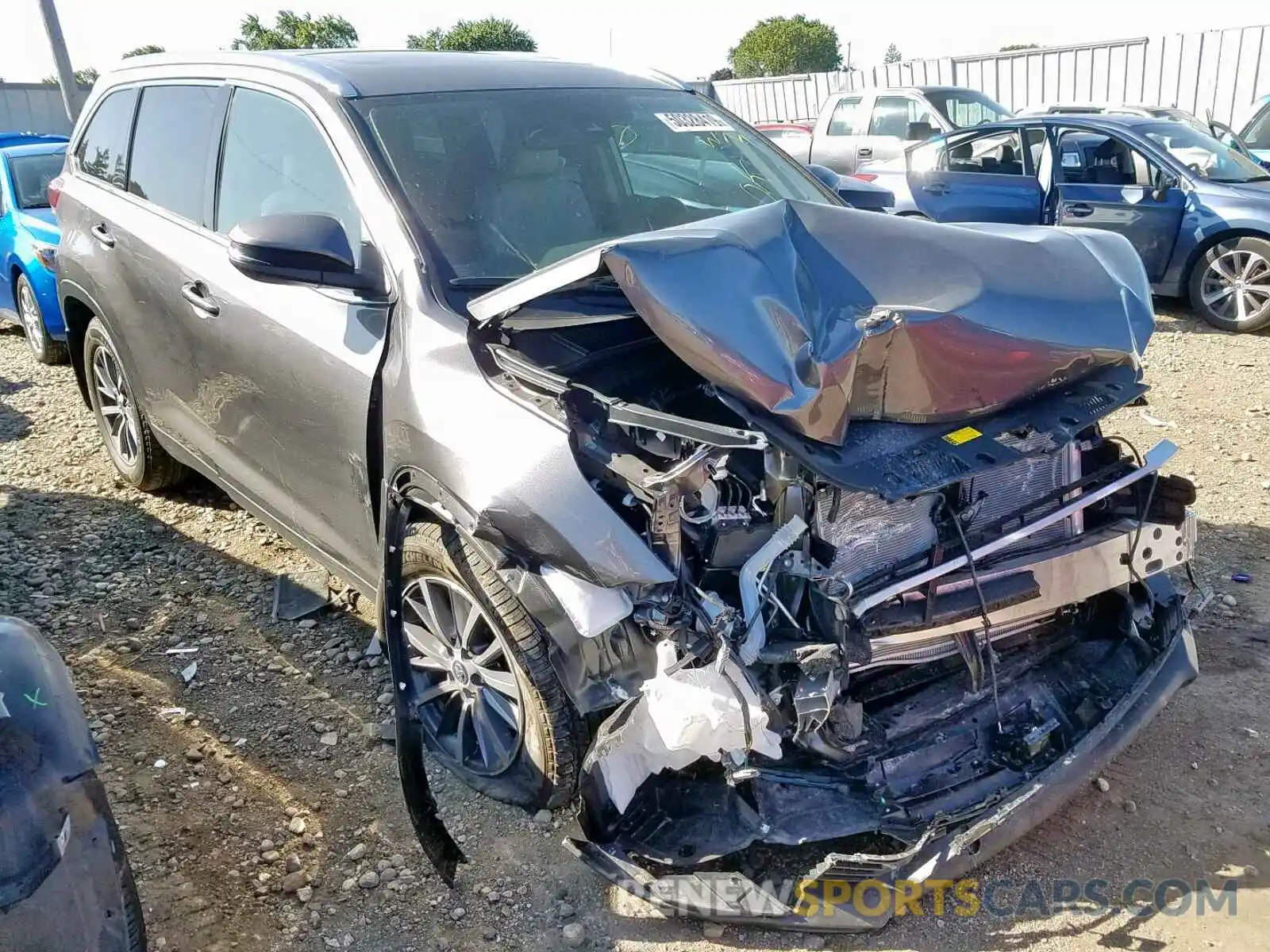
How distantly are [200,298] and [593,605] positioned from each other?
6.76 ft

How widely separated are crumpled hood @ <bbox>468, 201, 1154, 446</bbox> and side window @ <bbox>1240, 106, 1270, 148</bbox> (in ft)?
31.4

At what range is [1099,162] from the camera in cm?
820

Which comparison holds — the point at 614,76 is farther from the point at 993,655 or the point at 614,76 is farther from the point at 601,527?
the point at 993,655

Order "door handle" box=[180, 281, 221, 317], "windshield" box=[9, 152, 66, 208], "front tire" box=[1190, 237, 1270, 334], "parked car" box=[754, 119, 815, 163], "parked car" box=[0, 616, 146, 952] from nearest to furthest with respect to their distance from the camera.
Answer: "parked car" box=[0, 616, 146, 952] < "door handle" box=[180, 281, 221, 317] < "front tire" box=[1190, 237, 1270, 334] < "windshield" box=[9, 152, 66, 208] < "parked car" box=[754, 119, 815, 163]

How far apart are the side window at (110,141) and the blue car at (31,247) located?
263 centimetres

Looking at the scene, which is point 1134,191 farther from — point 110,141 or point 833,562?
point 110,141

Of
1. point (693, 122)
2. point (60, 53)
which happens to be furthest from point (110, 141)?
point (60, 53)

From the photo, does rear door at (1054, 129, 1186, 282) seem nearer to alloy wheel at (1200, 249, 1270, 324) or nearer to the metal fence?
alloy wheel at (1200, 249, 1270, 324)

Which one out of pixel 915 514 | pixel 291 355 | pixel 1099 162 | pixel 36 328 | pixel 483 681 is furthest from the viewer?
pixel 1099 162

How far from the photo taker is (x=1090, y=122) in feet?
26.8

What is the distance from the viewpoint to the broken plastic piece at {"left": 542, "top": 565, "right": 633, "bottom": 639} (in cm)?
222

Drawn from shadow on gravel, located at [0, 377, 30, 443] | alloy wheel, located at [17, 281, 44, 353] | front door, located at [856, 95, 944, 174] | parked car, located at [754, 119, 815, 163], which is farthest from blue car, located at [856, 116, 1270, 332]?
alloy wheel, located at [17, 281, 44, 353]

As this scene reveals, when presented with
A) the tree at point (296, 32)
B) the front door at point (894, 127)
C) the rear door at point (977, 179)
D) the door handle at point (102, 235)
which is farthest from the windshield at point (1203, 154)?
the tree at point (296, 32)

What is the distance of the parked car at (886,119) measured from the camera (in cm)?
1175
